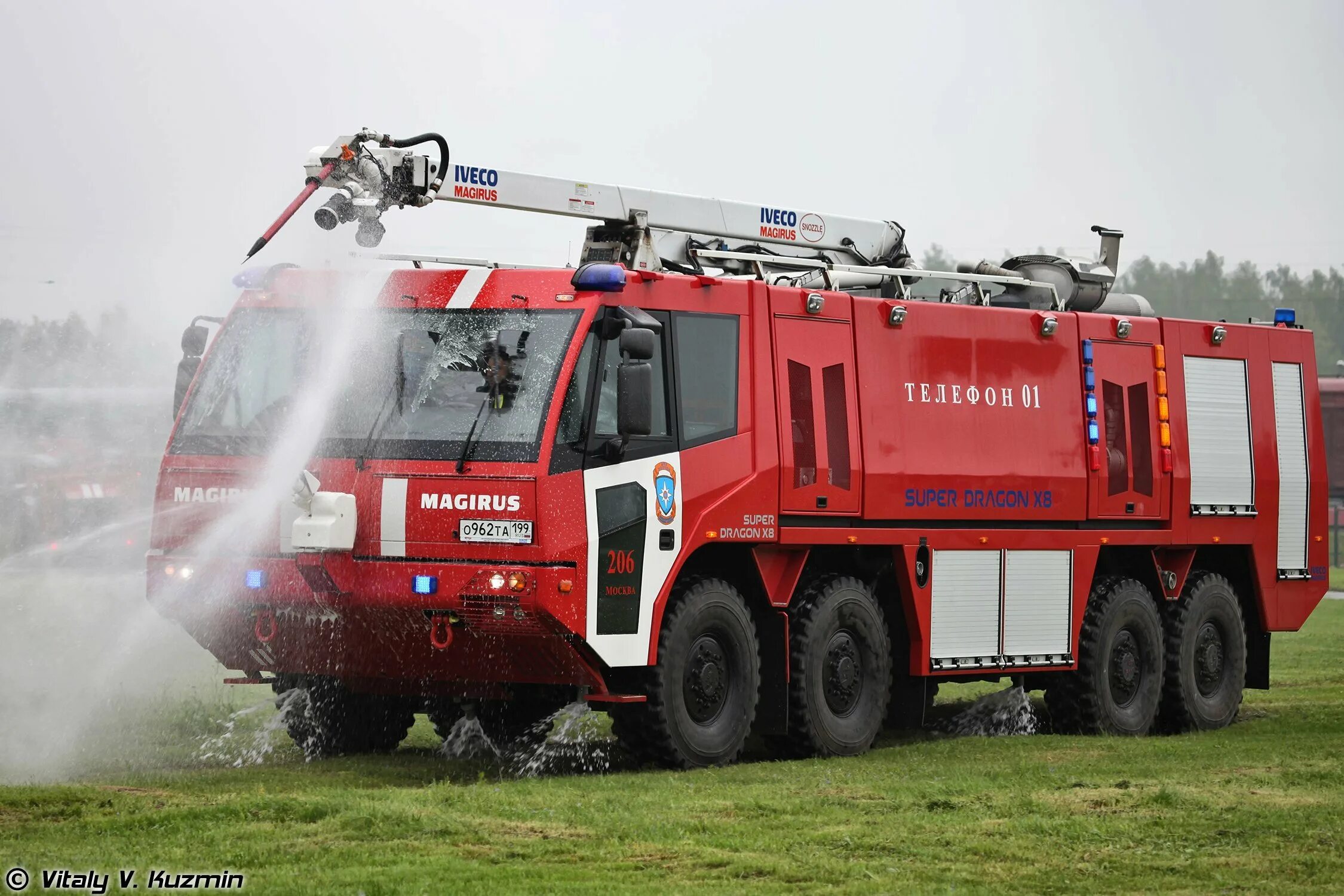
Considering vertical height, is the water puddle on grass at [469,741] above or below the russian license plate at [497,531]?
below

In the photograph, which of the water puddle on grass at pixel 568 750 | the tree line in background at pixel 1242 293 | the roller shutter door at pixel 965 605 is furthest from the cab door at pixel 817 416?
the tree line in background at pixel 1242 293

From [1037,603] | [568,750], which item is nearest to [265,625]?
[568,750]

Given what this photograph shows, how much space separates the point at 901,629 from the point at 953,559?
65 centimetres

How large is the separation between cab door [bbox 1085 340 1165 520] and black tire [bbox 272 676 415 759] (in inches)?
228

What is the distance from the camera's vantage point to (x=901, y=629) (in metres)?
14.0

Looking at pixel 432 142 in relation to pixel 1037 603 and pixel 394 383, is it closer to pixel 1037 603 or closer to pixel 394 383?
pixel 394 383

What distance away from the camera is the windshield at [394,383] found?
11.3m

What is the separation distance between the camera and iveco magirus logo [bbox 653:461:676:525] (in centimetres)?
1172

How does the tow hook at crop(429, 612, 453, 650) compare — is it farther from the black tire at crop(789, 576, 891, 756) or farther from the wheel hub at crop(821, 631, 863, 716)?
the wheel hub at crop(821, 631, 863, 716)

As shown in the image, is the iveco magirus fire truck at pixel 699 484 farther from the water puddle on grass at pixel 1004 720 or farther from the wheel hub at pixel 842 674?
the water puddle on grass at pixel 1004 720

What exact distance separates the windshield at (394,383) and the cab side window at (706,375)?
0.96 metres

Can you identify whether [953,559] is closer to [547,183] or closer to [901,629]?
[901,629]

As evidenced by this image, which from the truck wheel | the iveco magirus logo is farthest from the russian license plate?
the truck wheel

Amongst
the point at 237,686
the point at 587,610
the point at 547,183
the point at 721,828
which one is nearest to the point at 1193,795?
the point at 721,828
